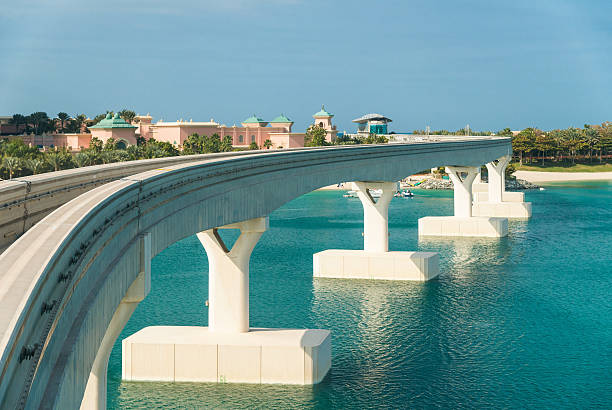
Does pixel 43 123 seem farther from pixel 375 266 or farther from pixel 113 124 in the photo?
pixel 375 266

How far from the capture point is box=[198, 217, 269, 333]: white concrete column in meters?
38.7

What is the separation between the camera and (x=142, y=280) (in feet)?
78.7

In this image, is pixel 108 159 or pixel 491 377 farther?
pixel 108 159

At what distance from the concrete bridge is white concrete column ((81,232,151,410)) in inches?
1.2

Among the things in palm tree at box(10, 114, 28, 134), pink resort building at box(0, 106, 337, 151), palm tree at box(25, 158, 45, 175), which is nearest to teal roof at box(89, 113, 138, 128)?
pink resort building at box(0, 106, 337, 151)

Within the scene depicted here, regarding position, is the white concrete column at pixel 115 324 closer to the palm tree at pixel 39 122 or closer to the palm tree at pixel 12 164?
the palm tree at pixel 12 164

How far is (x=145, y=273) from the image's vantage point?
79.2ft

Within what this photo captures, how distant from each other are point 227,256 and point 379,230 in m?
27.1

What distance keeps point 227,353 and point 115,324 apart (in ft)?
43.1

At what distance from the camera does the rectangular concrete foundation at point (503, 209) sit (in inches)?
4454

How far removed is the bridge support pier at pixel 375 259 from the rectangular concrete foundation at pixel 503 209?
52461mm

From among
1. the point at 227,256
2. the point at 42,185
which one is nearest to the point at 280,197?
the point at 227,256

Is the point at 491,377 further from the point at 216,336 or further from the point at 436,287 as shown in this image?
the point at 436,287

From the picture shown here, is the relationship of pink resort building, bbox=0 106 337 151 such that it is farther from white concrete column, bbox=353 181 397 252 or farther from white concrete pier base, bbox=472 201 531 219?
white concrete column, bbox=353 181 397 252
